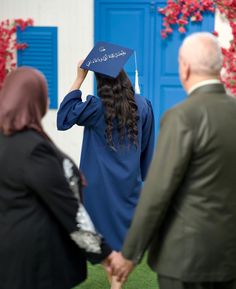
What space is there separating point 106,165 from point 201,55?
1.35 metres

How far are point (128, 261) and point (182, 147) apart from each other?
51 centimetres

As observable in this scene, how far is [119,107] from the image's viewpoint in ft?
10.4

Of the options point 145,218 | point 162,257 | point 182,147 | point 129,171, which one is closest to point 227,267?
point 162,257

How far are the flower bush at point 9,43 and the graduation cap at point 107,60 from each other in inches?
87.0

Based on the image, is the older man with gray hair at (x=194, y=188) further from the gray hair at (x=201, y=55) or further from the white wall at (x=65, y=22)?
the white wall at (x=65, y=22)

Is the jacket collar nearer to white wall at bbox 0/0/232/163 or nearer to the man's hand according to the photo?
the man's hand

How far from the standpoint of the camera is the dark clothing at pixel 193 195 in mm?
1974

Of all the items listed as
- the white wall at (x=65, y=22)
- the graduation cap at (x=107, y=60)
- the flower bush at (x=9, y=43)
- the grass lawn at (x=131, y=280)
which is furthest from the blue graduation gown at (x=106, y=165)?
the flower bush at (x=9, y=43)

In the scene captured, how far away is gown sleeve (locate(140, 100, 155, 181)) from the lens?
3320 mm

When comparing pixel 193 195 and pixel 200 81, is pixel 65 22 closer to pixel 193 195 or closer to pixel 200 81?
pixel 200 81

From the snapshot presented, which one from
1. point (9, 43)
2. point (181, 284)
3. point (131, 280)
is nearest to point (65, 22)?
point (9, 43)

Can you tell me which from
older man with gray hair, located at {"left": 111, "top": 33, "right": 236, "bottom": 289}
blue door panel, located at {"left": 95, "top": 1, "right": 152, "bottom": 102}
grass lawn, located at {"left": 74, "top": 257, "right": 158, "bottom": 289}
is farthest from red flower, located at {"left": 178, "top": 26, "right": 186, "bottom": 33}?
older man with gray hair, located at {"left": 111, "top": 33, "right": 236, "bottom": 289}

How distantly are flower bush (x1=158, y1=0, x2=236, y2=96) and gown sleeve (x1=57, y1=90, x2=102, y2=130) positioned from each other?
2.13 meters

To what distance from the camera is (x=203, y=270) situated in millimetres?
2057
